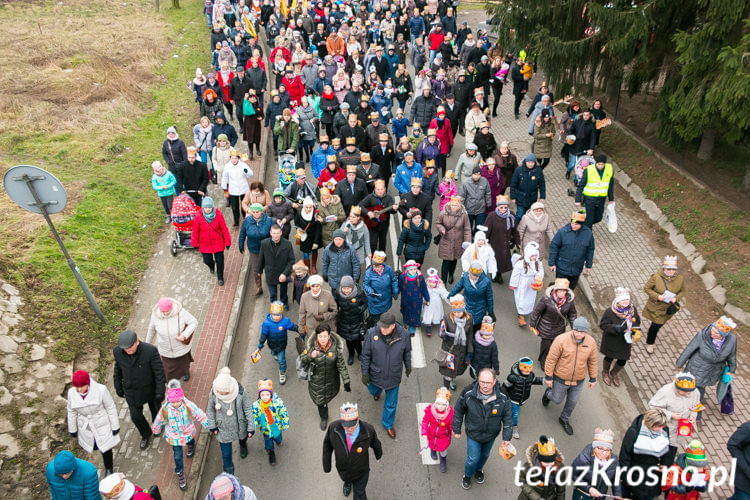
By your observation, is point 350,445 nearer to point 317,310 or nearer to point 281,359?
point 317,310

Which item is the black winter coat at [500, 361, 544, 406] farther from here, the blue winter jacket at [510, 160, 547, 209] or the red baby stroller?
the red baby stroller

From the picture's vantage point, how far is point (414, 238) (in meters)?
10.1

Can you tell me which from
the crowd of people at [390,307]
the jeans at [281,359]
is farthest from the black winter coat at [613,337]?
the jeans at [281,359]

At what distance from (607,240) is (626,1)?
566 cm

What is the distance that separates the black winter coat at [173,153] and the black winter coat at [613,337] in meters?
8.96

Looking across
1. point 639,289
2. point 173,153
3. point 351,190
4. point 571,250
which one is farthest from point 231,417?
point 639,289

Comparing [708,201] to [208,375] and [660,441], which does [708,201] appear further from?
[208,375]

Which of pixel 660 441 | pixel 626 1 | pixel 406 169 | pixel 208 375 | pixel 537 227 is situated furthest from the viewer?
pixel 626 1

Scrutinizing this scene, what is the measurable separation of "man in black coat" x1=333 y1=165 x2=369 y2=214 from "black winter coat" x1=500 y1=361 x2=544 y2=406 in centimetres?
518

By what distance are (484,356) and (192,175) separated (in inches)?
291

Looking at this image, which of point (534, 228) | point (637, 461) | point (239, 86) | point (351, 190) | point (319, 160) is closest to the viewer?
point (637, 461)

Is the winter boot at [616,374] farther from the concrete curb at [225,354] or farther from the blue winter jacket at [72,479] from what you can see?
the blue winter jacket at [72,479]

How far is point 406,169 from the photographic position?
1182 cm

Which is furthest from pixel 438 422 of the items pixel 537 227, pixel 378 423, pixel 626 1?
pixel 626 1
